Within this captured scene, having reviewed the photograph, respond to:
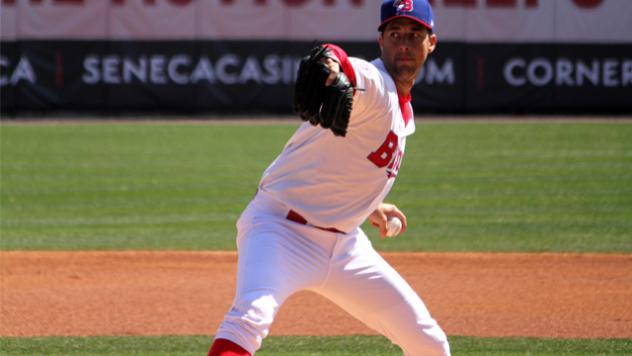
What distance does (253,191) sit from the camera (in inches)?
541

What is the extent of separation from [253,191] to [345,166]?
380 inches

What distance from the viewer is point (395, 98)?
4.11m

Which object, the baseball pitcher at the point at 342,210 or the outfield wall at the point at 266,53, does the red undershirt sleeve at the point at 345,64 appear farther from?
the outfield wall at the point at 266,53

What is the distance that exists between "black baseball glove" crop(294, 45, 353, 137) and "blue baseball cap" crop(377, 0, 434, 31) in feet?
2.34

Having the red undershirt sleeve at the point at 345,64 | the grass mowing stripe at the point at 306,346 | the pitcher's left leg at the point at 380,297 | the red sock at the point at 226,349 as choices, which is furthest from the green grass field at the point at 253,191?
the red undershirt sleeve at the point at 345,64

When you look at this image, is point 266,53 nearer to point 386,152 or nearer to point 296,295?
point 296,295

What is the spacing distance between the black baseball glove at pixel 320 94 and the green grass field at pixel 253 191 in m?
2.99

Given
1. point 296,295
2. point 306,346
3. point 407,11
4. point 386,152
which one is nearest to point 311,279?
point 386,152

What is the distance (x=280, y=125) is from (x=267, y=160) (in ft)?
20.5

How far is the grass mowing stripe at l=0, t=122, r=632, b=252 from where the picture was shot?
11.0 metres

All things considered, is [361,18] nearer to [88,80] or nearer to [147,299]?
Result: [88,80]

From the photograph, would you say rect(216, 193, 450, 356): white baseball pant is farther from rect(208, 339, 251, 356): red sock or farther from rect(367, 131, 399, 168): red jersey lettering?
rect(367, 131, 399, 168): red jersey lettering

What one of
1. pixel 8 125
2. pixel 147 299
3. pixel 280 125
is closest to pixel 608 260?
pixel 147 299

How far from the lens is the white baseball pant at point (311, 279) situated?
3.88 meters
